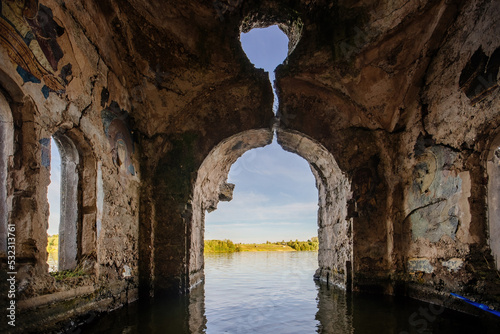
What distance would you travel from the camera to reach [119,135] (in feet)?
17.1

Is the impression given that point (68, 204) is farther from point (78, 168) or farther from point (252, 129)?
point (252, 129)

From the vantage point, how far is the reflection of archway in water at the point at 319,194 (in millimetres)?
6180

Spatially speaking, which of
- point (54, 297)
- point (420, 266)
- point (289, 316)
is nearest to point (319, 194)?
point (420, 266)

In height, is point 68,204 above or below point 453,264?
above

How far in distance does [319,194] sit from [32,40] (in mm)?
6493

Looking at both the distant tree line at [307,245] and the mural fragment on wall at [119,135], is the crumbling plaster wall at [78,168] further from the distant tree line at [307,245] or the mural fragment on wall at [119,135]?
the distant tree line at [307,245]

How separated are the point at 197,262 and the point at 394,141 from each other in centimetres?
444

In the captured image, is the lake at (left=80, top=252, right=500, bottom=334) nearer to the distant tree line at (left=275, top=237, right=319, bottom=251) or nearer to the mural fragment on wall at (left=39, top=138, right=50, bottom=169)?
the mural fragment on wall at (left=39, top=138, right=50, bottom=169)

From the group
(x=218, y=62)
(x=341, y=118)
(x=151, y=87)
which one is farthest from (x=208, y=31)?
(x=341, y=118)

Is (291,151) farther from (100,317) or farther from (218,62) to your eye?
(100,317)

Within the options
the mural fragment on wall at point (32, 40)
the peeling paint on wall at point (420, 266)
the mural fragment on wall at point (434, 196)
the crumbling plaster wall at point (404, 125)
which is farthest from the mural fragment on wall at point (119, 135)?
the peeling paint on wall at point (420, 266)

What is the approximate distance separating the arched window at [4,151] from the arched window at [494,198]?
513 cm

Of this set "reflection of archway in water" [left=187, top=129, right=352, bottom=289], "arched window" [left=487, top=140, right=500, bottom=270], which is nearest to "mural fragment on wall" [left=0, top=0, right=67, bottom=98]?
"reflection of archway in water" [left=187, top=129, right=352, bottom=289]

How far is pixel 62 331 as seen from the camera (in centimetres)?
340
